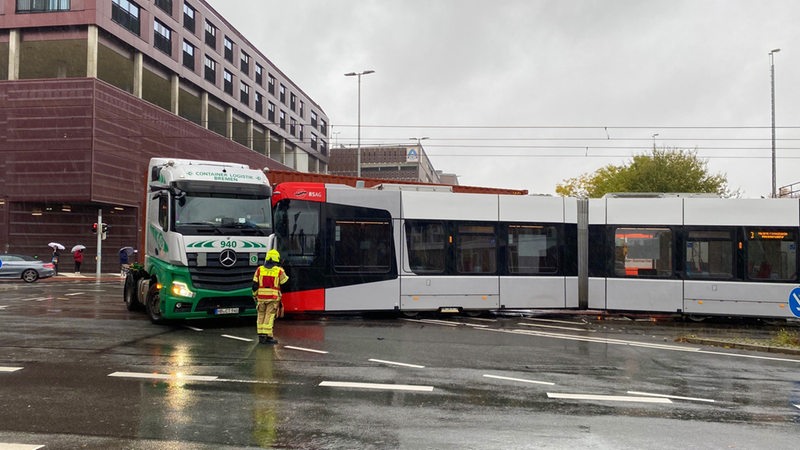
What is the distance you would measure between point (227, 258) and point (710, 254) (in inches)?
462

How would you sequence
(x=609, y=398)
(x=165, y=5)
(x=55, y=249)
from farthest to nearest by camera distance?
(x=165, y=5) → (x=55, y=249) → (x=609, y=398)

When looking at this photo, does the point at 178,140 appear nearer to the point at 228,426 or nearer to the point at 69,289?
the point at 69,289

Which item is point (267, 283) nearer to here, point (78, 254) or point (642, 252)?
point (642, 252)

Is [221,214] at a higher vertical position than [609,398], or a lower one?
higher

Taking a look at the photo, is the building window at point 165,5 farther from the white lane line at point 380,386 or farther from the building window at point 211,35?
the white lane line at point 380,386

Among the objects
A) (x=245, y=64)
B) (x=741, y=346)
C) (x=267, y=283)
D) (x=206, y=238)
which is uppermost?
(x=245, y=64)

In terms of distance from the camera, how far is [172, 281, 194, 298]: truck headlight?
11.4m

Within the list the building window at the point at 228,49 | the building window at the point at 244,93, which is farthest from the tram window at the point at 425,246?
the building window at the point at 244,93

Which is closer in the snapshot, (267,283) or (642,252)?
(267,283)

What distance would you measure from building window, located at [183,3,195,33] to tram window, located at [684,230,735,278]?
37967 mm

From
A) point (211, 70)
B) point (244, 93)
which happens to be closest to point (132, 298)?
point (211, 70)

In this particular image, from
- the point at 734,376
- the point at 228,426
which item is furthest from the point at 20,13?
the point at 734,376

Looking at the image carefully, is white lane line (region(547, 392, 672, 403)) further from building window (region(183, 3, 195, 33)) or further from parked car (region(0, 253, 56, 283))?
building window (region(183, 3, 195, 33))

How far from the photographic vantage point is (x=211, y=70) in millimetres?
45656
